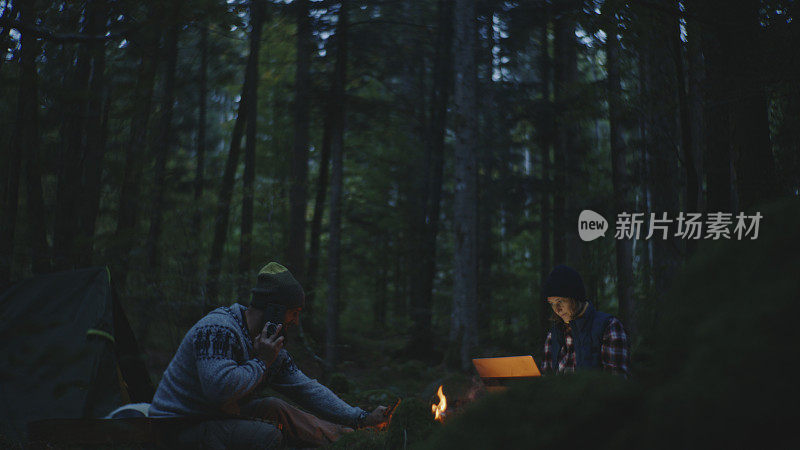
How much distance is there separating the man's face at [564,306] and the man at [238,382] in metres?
1.64

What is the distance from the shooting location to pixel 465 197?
1259 cm

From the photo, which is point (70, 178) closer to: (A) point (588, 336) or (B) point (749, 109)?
(A) point (588, 336)

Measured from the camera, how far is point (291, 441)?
4.29 m

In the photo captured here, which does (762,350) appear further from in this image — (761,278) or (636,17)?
(636,17)

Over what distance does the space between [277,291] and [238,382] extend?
643 mm

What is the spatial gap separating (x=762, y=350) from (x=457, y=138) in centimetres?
1183

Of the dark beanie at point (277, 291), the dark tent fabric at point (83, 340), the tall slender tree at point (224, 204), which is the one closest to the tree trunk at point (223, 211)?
the tall slender tree at point (224, 204)

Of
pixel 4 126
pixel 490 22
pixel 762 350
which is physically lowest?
pixel 762 350

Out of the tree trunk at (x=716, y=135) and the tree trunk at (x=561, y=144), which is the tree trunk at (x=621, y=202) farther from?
the tree trunk at (x=716, y=135)

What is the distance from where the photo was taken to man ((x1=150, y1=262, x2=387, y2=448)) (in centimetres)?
371

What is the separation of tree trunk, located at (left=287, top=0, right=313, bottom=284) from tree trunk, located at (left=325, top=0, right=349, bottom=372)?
79 cm

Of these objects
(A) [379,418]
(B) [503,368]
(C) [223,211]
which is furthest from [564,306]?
(C) [223,211]

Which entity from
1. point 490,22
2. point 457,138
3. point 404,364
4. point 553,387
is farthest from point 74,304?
point 490,22

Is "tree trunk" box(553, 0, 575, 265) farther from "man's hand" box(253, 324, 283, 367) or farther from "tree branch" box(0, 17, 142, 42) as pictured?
"tree branch" box(0, 17, 142, 42)
